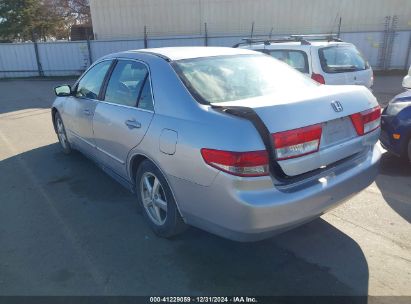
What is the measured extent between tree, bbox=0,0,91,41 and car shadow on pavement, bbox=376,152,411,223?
23.8 meters

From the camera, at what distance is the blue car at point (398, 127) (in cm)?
457

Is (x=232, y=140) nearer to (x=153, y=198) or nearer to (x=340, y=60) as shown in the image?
(x=153, y=198)

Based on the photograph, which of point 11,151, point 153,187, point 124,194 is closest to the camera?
point 153,187

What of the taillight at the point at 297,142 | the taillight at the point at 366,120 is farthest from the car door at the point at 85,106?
the taillight at the point at 366,120

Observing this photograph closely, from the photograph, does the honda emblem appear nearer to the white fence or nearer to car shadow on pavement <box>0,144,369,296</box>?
car shadow on pavement <box>0,144,369,296</box>

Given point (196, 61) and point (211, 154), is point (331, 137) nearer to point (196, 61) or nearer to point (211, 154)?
point (211, 154)

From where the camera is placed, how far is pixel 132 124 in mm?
3404

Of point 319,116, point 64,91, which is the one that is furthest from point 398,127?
point 64,91

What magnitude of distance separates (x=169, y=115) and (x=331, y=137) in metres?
1.30

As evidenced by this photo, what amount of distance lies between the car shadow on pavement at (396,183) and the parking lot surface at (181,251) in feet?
0.04

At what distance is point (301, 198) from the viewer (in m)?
2.59

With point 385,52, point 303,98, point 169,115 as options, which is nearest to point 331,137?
point 303,98

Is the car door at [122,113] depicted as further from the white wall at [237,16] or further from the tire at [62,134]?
the white wall at [237,16]

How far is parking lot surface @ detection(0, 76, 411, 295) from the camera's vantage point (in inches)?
108
